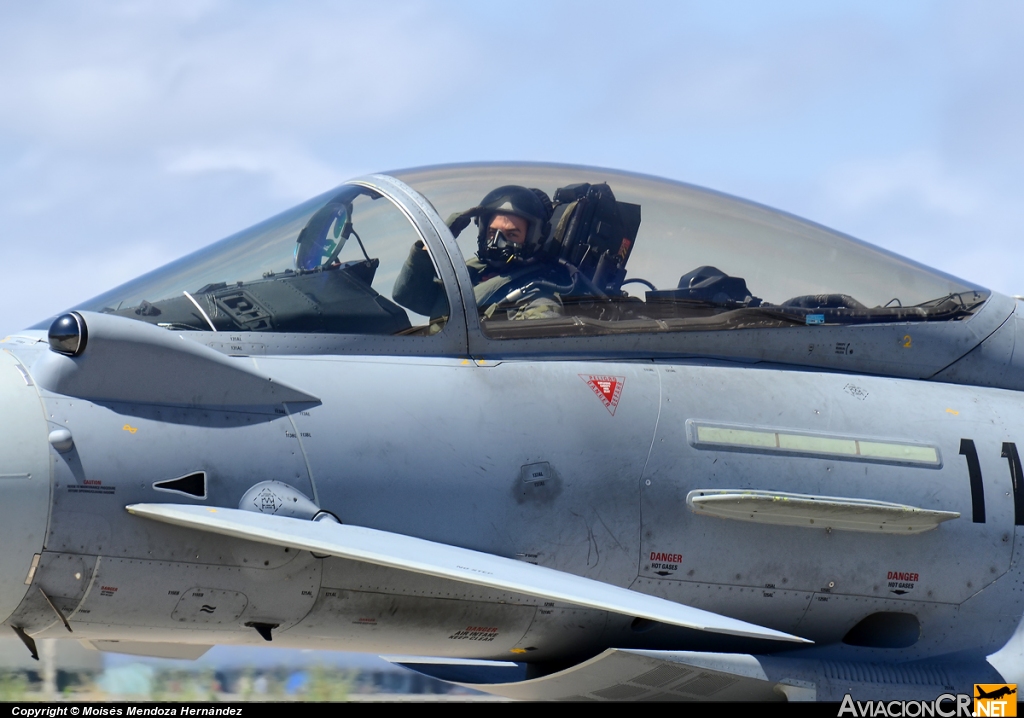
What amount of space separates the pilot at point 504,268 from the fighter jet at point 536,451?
15 mm

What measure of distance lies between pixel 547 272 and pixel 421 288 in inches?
28.0

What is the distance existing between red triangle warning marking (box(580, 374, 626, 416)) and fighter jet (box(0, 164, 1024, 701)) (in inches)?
0.6

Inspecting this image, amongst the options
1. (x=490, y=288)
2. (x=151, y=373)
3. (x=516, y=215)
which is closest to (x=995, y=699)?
(x=490, y=288)

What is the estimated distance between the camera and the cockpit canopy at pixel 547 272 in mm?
5586

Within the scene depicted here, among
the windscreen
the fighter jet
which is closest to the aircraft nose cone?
the fighter jet

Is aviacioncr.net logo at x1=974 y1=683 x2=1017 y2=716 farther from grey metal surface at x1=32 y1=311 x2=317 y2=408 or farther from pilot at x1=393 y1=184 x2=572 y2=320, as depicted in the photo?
grey metal surface at x1=32 y1=311 x2=317 y2=408

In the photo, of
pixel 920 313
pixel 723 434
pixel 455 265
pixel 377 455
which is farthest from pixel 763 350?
pixel 377 455

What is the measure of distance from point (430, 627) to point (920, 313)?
3473mm

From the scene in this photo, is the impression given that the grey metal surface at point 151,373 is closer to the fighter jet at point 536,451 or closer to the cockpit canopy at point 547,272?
the fighter jet at point 536,451

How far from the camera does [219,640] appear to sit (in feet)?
17.2

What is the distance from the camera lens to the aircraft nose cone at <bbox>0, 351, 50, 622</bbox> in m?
4.50

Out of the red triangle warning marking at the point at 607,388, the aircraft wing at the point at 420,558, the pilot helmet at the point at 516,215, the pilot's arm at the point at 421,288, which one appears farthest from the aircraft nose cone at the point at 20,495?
the red triangle warning marking at the point at 607,388

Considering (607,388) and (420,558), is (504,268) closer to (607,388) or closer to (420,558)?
(607,388)

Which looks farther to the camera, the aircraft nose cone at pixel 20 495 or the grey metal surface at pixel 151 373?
the grey metal surface at pixel 151 373
